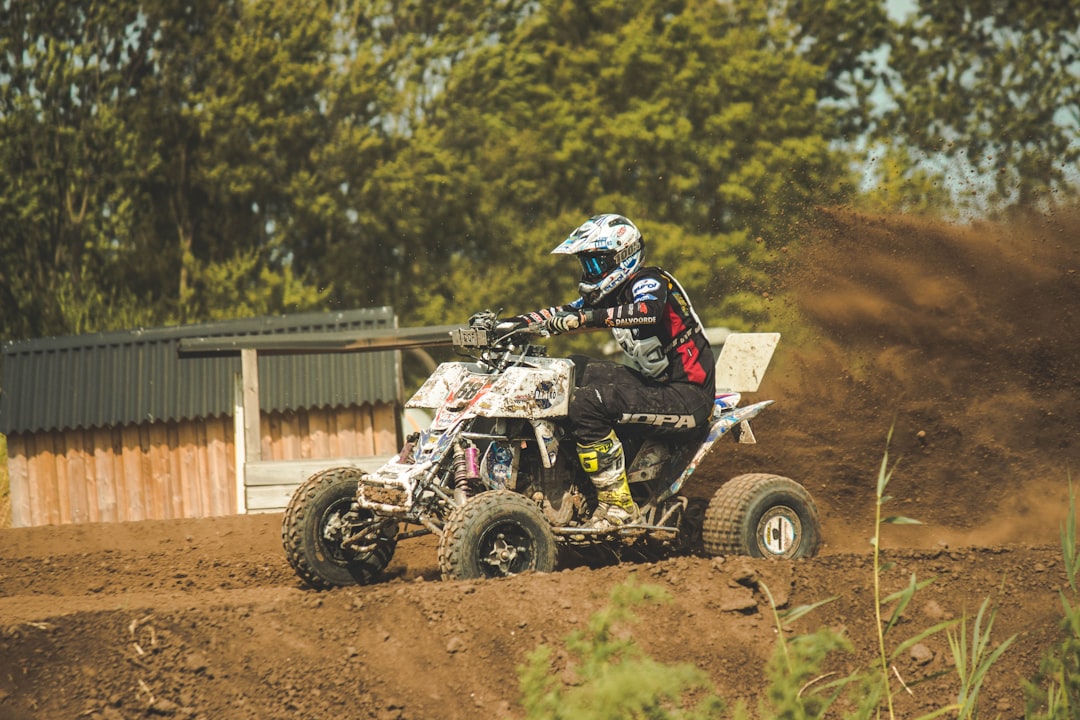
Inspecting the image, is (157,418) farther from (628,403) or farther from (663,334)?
(628,403)

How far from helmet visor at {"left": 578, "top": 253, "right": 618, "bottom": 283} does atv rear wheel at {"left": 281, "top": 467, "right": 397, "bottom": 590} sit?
183 cm

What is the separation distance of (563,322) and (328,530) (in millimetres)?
1788

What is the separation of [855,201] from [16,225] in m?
29.7

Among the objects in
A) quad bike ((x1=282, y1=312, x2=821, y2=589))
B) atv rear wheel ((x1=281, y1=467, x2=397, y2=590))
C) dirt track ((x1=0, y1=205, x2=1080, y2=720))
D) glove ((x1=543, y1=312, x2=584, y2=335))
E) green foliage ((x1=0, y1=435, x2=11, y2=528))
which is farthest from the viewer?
green foliage ((x1=0, y1=435, x2=11, y2=528))

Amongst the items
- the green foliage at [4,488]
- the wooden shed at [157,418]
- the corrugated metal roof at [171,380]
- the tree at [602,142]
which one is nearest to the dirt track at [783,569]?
the corrugated metal roof at [171,380]

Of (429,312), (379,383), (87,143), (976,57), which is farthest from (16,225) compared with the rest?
(976,57)

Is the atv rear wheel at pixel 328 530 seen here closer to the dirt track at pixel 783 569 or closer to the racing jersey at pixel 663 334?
the dirt track at pixel 783 569

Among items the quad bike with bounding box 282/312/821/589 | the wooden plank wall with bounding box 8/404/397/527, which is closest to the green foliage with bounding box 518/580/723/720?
the quad bike with bounding box 282/312/821/589

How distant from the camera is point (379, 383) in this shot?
22.2m

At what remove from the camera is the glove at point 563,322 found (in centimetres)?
738

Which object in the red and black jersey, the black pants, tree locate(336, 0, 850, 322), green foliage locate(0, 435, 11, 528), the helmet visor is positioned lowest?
green foliage locate(0, 435, 11, 528)

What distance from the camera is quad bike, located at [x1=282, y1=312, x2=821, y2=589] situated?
6.58 m

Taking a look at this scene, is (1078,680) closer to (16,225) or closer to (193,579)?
(193,579)

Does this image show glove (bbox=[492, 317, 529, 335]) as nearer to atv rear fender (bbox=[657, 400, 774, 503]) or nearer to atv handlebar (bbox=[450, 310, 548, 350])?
atv handlebar (bbox=[450, 310, 548, 350])
